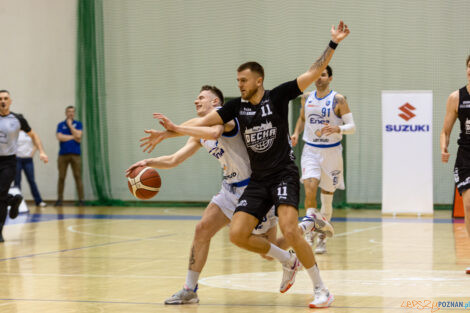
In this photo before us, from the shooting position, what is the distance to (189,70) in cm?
1852

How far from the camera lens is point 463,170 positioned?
23.1 feet

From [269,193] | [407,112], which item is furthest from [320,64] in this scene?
[407,112]

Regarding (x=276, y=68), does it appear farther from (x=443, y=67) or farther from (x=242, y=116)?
(x=242, y=116)

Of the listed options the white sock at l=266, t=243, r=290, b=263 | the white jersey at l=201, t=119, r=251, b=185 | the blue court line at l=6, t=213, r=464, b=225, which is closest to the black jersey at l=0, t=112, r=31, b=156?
the blue court line at l=6, t=213, r=464, b=225

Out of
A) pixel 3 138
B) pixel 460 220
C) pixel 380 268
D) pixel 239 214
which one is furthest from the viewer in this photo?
pixel 460 220

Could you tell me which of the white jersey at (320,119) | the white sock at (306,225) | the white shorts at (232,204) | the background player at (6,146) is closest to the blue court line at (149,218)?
the background player at (6,146)

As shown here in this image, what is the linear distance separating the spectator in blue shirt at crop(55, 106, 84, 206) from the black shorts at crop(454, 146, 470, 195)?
12.3 meters

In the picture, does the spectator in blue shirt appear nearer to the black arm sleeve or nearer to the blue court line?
the blue court line

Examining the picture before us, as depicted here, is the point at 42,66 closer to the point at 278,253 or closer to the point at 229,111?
the point at 229,111

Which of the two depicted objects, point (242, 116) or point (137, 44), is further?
point (137, 44)

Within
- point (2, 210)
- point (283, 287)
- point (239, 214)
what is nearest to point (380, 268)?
point (283, 287)

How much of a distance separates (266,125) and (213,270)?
8.39 feet

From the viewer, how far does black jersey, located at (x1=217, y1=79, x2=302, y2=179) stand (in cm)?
579

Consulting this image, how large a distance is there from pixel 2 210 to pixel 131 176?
18.4ft
